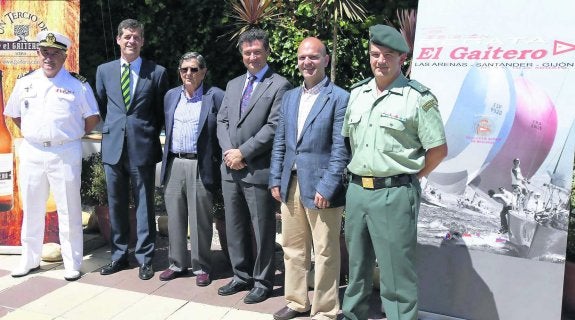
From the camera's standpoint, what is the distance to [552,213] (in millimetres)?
2760

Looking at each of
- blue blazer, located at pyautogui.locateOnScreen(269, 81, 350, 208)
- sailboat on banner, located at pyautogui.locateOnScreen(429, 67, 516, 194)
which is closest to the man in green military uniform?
blue blazer, located at pyautogui.locateOnScreen(269, 81, 350, 208)

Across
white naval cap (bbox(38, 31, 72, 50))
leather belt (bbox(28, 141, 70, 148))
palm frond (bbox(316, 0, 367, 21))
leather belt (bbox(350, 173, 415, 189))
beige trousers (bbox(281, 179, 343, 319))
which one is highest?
palm frond (bbox(316, 0, 367, 21))

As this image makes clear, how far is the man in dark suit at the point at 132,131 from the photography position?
3.76m

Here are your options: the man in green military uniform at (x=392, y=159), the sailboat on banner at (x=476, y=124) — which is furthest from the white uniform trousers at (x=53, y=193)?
the sailboat on banner at (x=476, y=124)

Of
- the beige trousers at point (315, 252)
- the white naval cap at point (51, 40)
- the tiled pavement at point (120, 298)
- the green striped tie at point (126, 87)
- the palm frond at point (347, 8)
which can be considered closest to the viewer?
the beige trousers at point (315, 252)

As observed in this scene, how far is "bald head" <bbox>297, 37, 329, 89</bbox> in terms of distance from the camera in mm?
2939

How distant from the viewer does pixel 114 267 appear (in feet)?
13.1

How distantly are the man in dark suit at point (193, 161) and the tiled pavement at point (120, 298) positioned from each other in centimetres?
19

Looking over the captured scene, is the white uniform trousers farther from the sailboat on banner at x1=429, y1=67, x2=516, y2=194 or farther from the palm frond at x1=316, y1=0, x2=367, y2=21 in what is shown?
the palm frond at x1=316, y1=0, x2=367, y2=21

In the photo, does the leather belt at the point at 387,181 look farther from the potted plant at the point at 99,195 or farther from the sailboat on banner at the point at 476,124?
the potted plant at the point at 99,195

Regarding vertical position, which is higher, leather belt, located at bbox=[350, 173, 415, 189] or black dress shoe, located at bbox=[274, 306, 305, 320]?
leather belt, located at bbox=[350, 173, 415, 189]

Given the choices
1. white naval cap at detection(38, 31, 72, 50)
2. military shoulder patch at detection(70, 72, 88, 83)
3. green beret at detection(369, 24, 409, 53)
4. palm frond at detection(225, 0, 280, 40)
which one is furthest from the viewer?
palm frond at detection(225, 0, 280, 40)

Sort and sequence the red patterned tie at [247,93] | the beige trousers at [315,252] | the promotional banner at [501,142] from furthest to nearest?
1. the red patterned tie at [247,93]
2. the beige trousers at [315,252]
3. the promotional banner at [501,142]

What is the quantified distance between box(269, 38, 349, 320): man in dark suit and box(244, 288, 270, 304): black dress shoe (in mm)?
263
